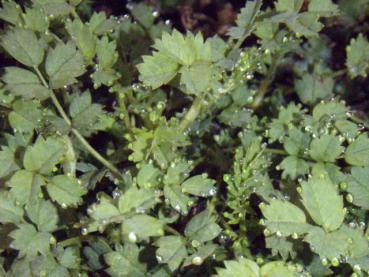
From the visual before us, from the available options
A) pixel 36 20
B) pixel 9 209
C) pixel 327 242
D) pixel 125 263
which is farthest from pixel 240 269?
pixel 36 20

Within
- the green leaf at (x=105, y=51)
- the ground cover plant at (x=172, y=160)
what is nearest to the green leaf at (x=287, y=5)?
the ground cover plant at (x=172, y=160)

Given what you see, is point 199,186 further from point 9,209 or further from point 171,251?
point 9,209

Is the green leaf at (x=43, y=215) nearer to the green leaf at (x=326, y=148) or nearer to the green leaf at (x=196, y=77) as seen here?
the green leaf at (x=196, y=77)

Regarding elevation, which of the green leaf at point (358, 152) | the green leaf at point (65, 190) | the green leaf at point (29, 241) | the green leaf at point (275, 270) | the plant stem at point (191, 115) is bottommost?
the green leaf at point (358, 152)

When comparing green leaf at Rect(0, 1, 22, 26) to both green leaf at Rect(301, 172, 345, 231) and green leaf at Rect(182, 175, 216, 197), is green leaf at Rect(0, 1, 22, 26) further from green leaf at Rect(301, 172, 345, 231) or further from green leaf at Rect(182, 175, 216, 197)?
green leaf at Rect(301, 172, 345, 231)

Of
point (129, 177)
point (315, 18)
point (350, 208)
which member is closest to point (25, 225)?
point (129, 177)

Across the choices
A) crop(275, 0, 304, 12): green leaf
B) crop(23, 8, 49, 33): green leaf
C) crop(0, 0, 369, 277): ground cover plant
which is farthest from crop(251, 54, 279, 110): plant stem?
crop(23, 8, 49, 33): green leaf
